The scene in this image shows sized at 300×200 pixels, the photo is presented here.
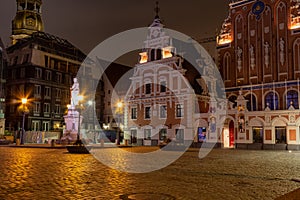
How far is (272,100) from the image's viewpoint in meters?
34.5

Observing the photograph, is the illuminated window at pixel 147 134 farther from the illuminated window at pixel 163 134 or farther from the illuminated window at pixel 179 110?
the illuminated window at pixel 179 110

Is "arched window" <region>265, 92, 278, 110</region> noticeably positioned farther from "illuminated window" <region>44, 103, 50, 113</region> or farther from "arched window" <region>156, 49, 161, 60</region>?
"illuminated window" <region>44, 103, 50, 113</region>

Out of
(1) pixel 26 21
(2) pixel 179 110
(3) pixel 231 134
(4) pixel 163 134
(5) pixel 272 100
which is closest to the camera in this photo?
(5) pixel 272 100

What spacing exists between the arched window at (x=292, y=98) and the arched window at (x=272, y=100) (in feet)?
3.94

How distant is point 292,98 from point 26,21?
5805 centimetres

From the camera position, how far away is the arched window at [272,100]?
112 ft

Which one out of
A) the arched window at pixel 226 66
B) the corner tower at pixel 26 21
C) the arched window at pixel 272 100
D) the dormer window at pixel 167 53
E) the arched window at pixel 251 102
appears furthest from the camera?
the corner tower at pixel 26 21

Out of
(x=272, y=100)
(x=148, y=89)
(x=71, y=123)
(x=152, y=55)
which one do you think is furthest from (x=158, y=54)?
(x=272, y=100)

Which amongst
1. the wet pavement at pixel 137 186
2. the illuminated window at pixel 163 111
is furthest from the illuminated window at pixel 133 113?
the wet pavement at pixel 137 186

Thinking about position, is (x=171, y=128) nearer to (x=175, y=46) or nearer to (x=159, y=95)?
(x=159, y=95)

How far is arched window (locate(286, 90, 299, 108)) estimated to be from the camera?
32.8 metres

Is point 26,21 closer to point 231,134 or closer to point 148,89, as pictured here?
point 148,89

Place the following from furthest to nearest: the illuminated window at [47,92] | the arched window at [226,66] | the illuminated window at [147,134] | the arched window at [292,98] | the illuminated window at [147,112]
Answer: the illuminated window at [47,92]
the illuminated window at [147,112]
the illuminated window at [147,134]
the arched window at [226,66]
the arched window at [292,98]

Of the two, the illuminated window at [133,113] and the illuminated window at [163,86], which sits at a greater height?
the illuminated window at [163,86]
